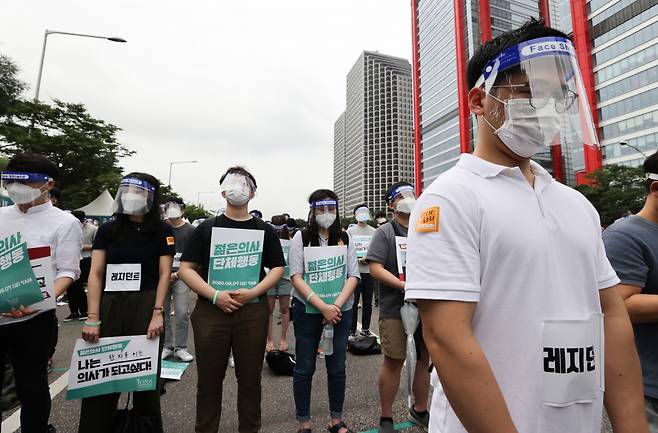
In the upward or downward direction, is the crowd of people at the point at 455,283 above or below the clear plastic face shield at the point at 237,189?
below

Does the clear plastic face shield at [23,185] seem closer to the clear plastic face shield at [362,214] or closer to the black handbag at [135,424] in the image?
the black handbag at [135,424]

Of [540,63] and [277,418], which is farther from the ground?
[540,63]

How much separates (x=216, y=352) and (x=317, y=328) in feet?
2.77

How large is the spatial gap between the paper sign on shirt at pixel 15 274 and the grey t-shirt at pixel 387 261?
7.97ft

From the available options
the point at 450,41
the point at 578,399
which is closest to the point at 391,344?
the point at 578,399

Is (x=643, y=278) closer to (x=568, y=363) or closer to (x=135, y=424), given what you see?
(x=568, y=363)

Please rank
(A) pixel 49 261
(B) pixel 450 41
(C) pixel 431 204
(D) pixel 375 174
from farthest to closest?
(D) pixel 375 174, (B) pixel 450 41, (A) pixel 49 261, (C) pixel 431 204

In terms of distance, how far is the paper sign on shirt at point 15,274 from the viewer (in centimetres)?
214

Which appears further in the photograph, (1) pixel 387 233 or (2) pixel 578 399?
(1) pixel 387 233

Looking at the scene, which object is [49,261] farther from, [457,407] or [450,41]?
[450,41]

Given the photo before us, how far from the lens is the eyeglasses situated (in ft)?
3.38

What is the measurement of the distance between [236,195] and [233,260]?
508mm

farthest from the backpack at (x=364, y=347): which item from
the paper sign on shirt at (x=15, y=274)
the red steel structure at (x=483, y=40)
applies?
the red steel structure at (x=483, y=40)

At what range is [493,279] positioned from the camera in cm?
88
